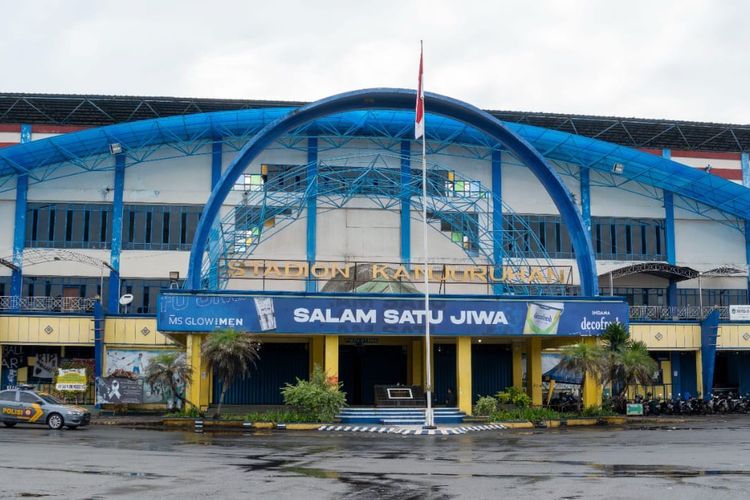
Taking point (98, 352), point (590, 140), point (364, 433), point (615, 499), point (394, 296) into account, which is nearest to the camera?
point (615, 499)

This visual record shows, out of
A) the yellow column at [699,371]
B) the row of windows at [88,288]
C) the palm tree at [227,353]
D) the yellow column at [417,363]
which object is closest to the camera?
the palm tree at [227,353]

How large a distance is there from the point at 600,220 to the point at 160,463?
46131 mm

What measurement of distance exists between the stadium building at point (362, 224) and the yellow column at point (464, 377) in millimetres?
5570

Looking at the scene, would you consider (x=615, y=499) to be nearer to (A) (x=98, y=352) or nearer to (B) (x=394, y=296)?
(B) (x=394, y=296)

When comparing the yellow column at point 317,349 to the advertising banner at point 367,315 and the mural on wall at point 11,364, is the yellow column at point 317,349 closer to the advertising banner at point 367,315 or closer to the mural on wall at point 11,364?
the advertising banner at point 367,315

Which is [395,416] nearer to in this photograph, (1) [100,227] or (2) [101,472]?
(2) [101,472]

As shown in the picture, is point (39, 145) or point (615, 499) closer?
point (615, 499)

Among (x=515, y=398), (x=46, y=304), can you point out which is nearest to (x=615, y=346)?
(x=515, y=398)

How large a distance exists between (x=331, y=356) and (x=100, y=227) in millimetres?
23402

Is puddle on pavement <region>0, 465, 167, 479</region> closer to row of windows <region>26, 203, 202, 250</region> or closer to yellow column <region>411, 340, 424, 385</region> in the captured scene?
yellow column <region>411, 340, 424, 385</region>

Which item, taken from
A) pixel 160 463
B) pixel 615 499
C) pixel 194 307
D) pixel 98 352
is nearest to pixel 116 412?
pixel 98 352

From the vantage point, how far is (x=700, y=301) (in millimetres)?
58875

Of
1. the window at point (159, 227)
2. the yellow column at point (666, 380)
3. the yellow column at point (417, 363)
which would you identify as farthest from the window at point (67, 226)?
the yellow column at point (666, 380)

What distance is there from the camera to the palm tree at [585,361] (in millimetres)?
40500
